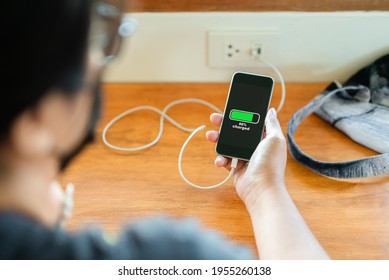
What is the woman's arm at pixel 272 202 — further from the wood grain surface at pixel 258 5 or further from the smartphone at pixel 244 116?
the wood grain surface at pixel 258 5

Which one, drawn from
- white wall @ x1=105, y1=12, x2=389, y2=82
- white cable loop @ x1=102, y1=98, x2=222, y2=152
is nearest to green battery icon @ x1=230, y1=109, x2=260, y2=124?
white cable loop @ x1=102, y1=98, x2=222, y2=152

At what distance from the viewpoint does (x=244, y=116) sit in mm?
868

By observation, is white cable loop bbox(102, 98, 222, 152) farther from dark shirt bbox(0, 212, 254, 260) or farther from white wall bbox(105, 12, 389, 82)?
dark shirt bbox(0, 212, 254, 260)

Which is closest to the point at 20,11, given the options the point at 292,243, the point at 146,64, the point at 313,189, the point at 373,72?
the point at 292,243

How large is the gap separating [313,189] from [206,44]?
0.41 meters

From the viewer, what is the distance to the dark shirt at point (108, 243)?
430 mm

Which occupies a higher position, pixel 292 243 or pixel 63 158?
pixel 63 158

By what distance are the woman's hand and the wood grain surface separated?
0.92 ft

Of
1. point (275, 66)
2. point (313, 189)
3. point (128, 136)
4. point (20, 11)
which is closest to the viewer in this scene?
point (20, 11)

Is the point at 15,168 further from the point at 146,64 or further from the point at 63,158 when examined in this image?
the point at 146,64

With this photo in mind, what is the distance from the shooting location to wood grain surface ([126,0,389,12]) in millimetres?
988

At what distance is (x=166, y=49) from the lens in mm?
1049

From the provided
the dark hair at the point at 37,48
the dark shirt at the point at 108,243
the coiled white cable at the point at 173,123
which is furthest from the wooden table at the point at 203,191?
the dark hair at the point at 37,48

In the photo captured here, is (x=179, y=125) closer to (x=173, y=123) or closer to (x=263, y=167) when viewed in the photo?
(x=173, y=123)
